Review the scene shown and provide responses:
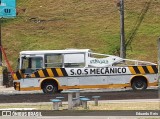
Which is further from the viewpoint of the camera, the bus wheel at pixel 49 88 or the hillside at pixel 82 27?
the hillside at pixel 82 27

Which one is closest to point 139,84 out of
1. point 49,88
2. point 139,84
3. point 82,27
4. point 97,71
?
point 139,84

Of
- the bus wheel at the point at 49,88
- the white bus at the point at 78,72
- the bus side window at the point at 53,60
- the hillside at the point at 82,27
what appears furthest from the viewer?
the hillside at the point at 82,27

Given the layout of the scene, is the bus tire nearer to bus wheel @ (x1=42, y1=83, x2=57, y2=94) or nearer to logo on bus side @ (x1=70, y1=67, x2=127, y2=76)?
logo on bus side @ (x1=70, y1=67, x2=127, y2=76)

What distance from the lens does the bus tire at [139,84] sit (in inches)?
1126

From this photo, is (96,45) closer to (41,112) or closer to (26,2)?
(26,2)

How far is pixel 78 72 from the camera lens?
28922 mm

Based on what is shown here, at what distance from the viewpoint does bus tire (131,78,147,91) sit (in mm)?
28609

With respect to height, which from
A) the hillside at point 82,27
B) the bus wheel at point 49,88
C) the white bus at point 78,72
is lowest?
the bus wheel at point 49,88

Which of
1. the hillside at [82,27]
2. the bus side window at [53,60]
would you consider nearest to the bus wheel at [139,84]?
the bus side window at [53,60]

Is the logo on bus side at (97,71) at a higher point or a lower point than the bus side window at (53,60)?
lower

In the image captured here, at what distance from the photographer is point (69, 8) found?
47406mm

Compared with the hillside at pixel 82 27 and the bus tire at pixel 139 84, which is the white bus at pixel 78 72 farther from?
the hillside at pixel 82 27

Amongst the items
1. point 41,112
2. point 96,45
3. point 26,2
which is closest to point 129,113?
point 41,112

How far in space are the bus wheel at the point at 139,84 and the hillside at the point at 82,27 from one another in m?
10.4
